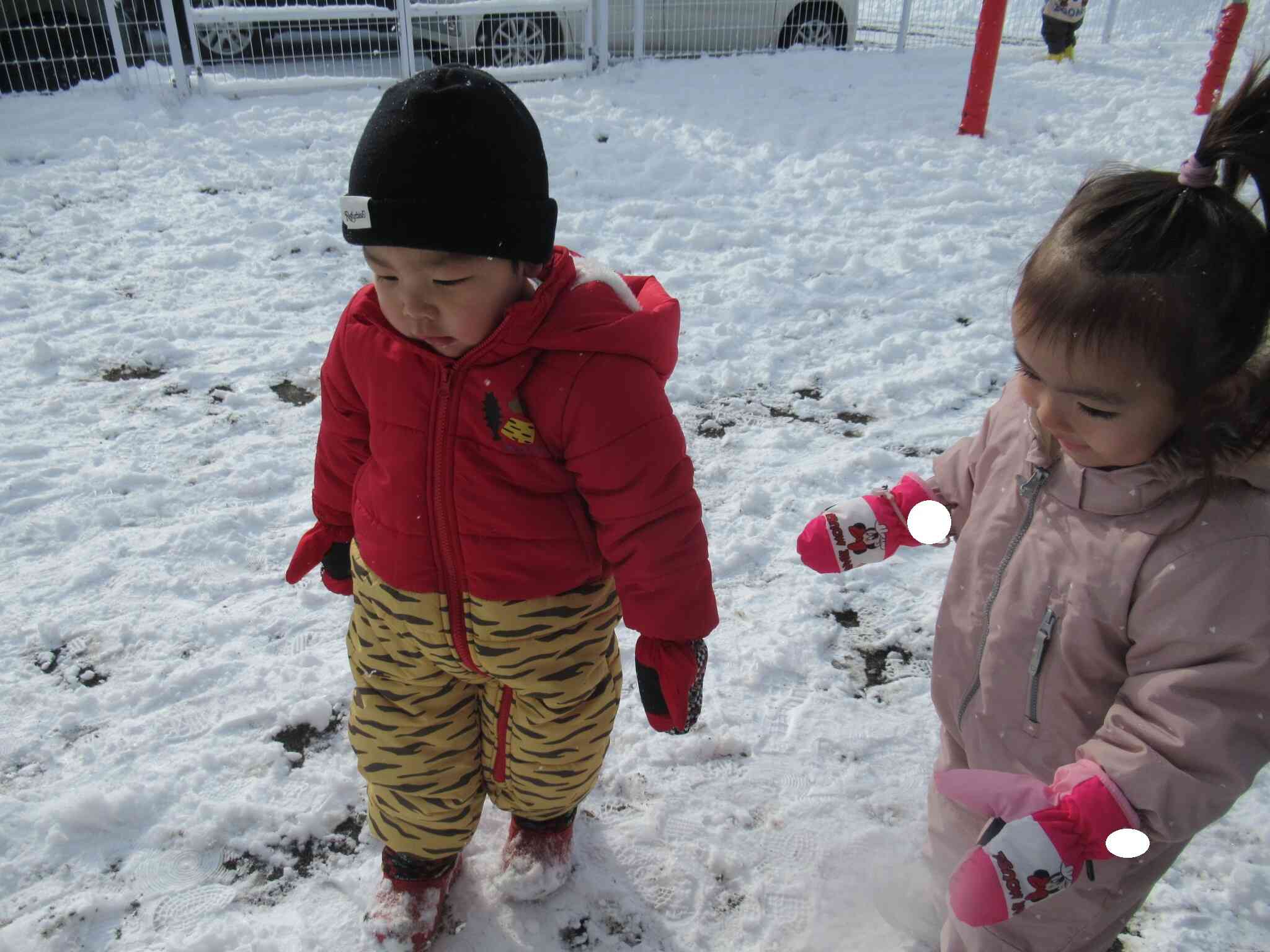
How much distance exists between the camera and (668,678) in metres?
1.39

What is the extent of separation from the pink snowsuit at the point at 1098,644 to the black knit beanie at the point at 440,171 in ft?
2.49

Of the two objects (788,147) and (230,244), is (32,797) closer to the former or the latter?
(230,244)

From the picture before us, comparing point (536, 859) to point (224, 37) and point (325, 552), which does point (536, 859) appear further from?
point (224, 37)

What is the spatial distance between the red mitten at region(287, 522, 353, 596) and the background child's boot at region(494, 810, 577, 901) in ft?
1.82

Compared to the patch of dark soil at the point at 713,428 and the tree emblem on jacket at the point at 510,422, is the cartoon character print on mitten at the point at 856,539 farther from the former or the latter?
the patch of dark soil at the point at 713,428

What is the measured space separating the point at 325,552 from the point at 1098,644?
1.25 m

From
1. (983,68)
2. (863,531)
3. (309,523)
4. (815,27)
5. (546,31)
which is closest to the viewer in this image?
(863,531)

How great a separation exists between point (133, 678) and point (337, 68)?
20.1 feet

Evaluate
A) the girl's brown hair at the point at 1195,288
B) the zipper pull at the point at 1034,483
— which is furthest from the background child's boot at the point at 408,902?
the girl's brown hair at the point at 1195,288

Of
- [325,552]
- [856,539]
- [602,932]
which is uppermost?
[856,539]

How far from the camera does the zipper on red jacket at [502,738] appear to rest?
4.94 feet

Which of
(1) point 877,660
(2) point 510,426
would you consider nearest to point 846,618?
(1) point 877,660

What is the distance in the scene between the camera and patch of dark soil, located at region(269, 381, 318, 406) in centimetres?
330

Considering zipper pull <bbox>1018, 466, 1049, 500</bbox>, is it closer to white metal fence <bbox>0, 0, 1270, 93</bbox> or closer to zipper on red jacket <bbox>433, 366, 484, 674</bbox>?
zipper on red jacket <bbox>433, 366, 484, 674</bbox>
